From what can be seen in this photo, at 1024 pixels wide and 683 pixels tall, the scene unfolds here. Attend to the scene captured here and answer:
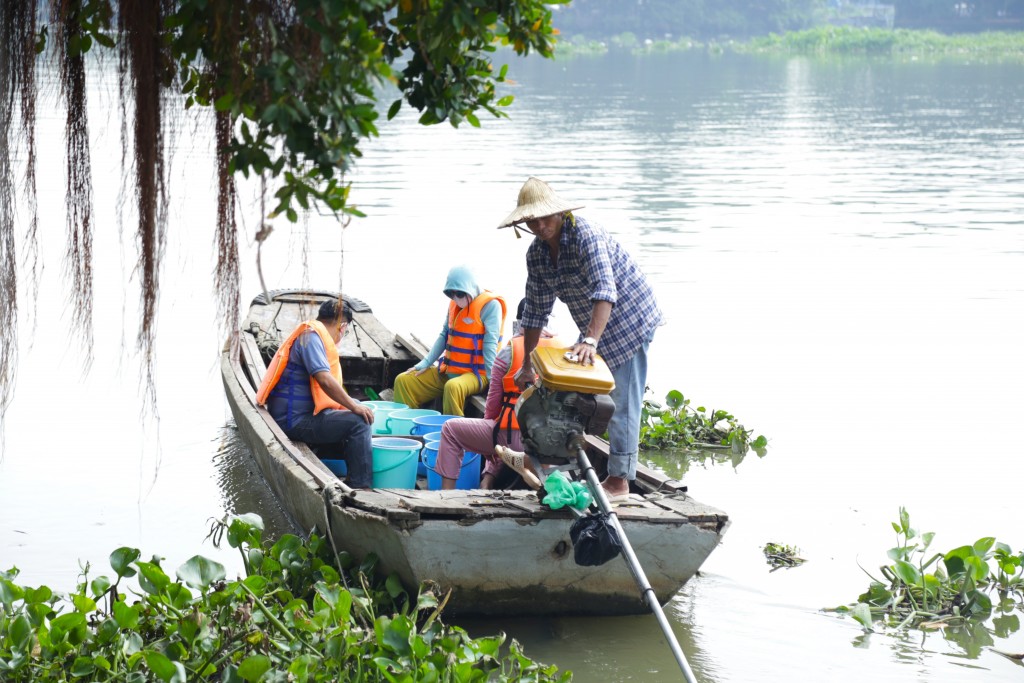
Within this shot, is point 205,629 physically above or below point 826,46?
below

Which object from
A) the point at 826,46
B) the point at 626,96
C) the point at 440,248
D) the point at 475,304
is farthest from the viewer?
the point at 826,46

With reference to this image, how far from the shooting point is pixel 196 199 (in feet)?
62.7

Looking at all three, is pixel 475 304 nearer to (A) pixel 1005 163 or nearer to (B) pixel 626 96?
(A) pixel 1005 163

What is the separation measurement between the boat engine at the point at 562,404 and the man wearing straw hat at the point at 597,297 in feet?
0.69

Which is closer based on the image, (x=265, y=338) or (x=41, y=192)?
(x=265, y=338)

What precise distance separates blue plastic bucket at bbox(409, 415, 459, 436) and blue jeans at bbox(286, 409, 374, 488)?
2.06 feet

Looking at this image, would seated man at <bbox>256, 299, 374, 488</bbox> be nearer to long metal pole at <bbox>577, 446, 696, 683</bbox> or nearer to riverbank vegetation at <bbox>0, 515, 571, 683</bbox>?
riverbank vegetation at <bbox>0, 515, 571, 683</bbox>

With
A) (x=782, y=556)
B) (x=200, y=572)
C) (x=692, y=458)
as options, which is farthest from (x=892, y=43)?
(x=200, y=572)

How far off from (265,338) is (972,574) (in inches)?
206

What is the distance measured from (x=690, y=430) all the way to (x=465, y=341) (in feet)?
6.97

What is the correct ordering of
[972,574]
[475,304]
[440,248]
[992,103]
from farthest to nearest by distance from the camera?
[992,103] → [440,248] → [475,304] → [972,574]

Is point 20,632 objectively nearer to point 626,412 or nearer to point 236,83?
point 236,83

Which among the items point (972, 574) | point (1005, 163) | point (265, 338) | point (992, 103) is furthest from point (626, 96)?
point (972, 574)

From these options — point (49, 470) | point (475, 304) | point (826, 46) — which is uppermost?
point (826, 46)
